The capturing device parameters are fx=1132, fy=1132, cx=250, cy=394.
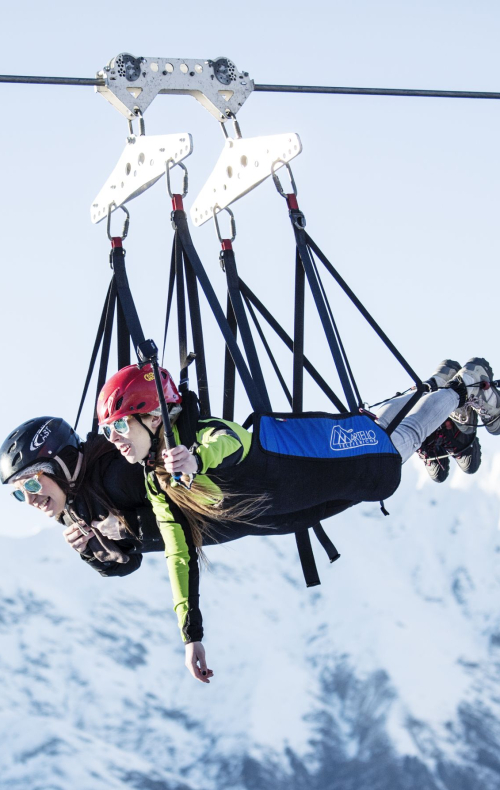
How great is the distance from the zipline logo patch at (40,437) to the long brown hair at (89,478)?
0.40 feet

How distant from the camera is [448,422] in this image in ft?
25.5

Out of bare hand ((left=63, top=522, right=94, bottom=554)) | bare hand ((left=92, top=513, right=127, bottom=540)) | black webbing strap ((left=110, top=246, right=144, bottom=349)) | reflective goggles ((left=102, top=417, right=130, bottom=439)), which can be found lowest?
bare hand ((left=63, top=522, right=94, bottom=554))

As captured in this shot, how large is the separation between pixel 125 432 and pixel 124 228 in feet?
4.98

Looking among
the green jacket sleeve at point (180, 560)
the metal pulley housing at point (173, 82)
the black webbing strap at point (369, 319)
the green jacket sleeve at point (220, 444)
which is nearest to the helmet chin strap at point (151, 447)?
the green jacket sleeve at point (180, 560)

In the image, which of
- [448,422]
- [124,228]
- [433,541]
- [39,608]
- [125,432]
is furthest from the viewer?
[433,541]

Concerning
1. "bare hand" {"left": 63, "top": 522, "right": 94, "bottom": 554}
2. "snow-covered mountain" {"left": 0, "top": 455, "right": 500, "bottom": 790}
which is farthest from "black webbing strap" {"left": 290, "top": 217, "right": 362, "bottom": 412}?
"snow-covered mountain" {"left": 0, "top": 455, "right": 500, "bottom": 790}

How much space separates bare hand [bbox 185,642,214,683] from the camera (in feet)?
16.8

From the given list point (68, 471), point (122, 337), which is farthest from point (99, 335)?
point (68, 471)

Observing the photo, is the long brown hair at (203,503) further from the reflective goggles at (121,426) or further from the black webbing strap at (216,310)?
the black webbing strap at (216,310)

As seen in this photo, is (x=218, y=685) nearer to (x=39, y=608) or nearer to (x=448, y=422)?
(x=39, y=608)

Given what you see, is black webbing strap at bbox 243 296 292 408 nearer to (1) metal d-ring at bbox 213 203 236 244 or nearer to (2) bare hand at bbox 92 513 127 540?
(1) metal d-ring at bbox 213 203 236 244

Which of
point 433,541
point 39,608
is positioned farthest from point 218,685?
point 433,541

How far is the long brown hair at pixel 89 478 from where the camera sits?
575 cm

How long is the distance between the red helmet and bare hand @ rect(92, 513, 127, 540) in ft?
2.05
